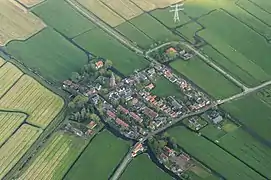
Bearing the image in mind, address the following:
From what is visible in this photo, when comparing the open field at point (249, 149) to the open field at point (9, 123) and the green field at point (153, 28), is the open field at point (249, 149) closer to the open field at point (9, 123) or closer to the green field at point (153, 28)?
the green field at point (153, 28)

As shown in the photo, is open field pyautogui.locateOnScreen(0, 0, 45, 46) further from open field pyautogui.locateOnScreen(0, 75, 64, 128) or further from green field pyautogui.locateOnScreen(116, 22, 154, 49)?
green field pyautogui.locateOnScreen(116, 22, 154, 49)

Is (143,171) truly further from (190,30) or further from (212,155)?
(190,30)

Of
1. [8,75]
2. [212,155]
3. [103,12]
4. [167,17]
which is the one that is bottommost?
[8,75]

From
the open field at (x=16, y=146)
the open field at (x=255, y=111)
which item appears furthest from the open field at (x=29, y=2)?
the open field at (x=255, y=111)

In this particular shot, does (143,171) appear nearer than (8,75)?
Yes

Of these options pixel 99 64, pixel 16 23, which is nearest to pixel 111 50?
pixel 99 64

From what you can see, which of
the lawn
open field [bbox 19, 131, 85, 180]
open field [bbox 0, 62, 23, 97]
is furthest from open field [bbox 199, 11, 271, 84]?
open field [bbox 0, 62, 23, 97]

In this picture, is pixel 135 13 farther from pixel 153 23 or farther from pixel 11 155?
pixel 11 155

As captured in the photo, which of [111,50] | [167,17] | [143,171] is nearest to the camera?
[143,171]
